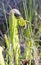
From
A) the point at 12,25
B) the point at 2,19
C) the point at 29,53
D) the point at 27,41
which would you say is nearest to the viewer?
the point at 12,25

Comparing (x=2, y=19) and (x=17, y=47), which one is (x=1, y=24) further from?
(x=17, y=47)

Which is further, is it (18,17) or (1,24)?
(1,24)

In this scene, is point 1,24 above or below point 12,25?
below

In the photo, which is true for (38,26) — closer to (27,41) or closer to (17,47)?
(27,41)

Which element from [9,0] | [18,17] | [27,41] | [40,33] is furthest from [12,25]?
[9,0]

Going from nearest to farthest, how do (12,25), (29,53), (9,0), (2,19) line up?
1. (12,25)
2. (29,53)
3. (2,19)
4. (9,0)

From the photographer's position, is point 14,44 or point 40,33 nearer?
point 14,44

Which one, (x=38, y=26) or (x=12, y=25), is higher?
(x=12, y=25)

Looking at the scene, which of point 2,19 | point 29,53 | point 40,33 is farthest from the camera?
point 2,19

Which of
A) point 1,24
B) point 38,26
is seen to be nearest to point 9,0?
point 1,24
